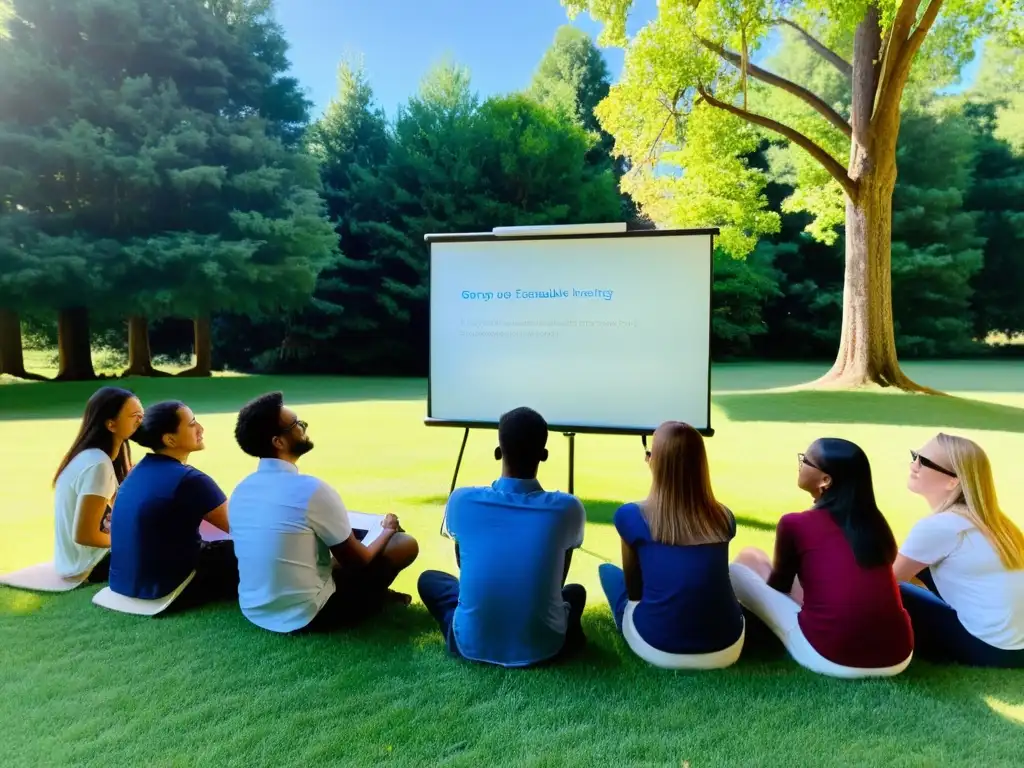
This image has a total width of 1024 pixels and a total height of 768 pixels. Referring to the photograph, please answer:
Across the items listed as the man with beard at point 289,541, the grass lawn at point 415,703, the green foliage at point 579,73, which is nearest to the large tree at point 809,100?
the grass lawn at point 415,703

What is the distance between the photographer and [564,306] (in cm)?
490

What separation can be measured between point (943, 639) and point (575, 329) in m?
2.82

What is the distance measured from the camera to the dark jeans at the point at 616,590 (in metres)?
3.07

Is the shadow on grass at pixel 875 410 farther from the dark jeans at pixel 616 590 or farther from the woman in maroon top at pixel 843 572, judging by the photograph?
the woman in maroon top at pixel 843 572

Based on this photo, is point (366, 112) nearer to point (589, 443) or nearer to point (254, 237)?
point (254, 237)

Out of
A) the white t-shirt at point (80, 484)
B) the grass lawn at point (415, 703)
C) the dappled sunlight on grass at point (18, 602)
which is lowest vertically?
the dappled sunlight on grass at point (18, 602)

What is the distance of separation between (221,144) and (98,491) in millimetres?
17228

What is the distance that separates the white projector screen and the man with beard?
79.7 inches

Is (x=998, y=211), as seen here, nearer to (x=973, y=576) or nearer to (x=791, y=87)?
(x=791, y=87)

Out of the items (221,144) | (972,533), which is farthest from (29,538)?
(221,144)

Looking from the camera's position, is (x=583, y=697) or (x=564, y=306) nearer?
(x=583, y=697)

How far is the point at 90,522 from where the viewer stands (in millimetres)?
3496

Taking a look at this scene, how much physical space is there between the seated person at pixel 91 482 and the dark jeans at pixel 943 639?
370cm

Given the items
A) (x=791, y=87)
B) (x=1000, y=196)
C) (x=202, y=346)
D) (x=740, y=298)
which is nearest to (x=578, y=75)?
(x=740, y=298)
